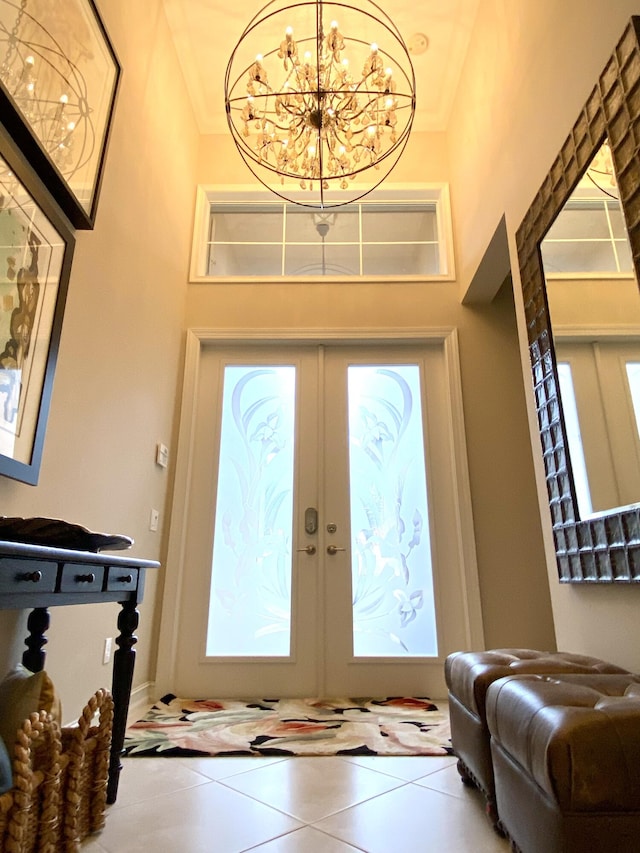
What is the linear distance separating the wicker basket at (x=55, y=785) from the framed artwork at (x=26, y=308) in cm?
74

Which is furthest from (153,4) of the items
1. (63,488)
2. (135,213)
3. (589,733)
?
(589,733)

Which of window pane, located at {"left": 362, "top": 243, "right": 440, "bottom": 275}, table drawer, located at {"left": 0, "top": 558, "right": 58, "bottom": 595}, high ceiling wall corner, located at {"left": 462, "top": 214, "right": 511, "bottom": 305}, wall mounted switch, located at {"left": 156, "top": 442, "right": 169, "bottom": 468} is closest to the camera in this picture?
table drawer, located at {"left": 0, "top": 558, "right": 58, "bottom": 595}

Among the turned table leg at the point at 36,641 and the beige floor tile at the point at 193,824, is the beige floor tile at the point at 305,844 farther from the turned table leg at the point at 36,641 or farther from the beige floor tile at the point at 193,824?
the turned table leg at the point at 36,641

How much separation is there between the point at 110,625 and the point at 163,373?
1.56 metres

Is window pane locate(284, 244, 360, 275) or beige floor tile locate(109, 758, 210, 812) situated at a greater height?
window pane locate(284, 244, 360, 275)

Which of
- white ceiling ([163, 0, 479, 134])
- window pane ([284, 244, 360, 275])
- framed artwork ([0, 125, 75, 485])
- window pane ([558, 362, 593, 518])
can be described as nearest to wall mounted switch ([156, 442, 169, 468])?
framed artwork ([0, 125, 75, 485])

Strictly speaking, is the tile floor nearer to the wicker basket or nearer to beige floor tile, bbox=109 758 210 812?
beige floor tile, bbox=109 758 210 812

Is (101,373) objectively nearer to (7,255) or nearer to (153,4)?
(7,255)

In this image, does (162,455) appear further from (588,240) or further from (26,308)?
(588,240)

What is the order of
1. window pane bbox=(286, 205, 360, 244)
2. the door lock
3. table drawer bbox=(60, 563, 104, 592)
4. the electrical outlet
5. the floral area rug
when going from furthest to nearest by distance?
window pane bbox=(286, 205, 360, 244)
the door lock
the electrical outlet
the floral area rug
table drawer bbox=(60, 563, 104, 592)

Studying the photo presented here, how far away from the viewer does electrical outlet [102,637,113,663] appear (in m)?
2.22

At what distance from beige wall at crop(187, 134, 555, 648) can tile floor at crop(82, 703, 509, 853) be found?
4.64ft

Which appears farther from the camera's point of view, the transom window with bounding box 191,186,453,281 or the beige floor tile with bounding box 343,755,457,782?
the transom window with bounding box 191,186,453,281

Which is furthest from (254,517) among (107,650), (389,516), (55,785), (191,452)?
(55,785)
